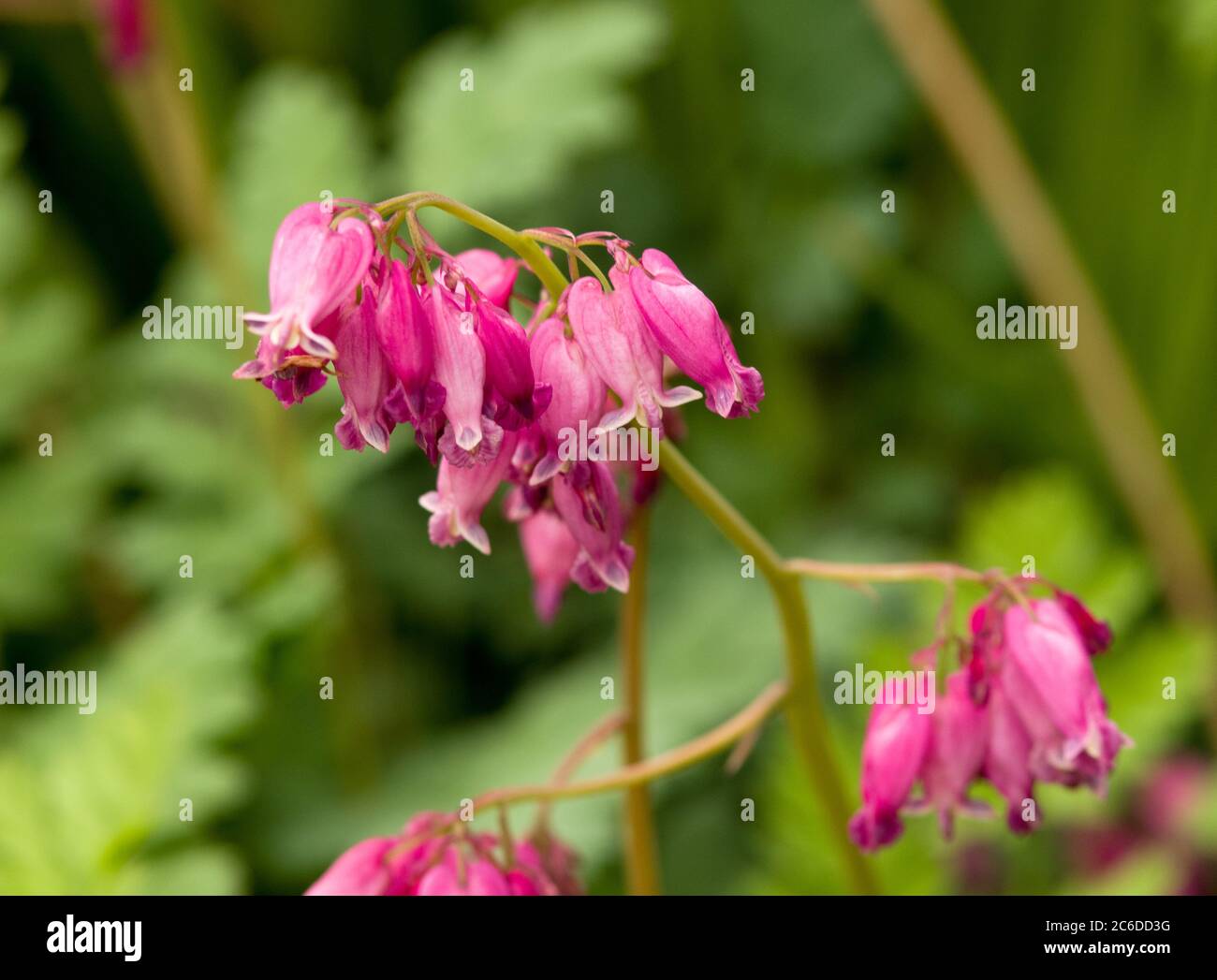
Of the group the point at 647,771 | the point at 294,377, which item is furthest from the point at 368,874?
the point at 294,377

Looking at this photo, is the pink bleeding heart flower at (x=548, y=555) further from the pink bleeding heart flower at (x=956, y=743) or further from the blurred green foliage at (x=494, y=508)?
the blurred green foliage at (x=494, y=508)

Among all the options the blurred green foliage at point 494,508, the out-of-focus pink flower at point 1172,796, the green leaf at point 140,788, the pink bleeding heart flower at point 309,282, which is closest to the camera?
the pink bleeding heart flower at point 309,282

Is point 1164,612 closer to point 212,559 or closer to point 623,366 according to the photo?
point 212,559

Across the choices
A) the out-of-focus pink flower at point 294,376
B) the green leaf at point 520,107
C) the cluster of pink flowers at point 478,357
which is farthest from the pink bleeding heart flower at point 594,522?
the green leaf at point 520,107

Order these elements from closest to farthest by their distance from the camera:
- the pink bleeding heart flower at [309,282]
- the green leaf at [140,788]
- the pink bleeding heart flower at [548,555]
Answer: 1. the pink bleeding heart flower at [309,282]
2. the pink bleeding heart flower at [548,555]
3. the green leaf at [140,788]

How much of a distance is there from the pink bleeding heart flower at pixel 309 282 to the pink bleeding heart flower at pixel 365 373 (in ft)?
0.05

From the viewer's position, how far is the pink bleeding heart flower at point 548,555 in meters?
1.53

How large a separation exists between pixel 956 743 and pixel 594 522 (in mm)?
443

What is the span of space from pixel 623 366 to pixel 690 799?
1678 mm

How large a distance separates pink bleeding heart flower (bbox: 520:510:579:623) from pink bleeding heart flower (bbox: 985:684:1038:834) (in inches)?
18.1

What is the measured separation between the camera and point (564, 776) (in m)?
1.54

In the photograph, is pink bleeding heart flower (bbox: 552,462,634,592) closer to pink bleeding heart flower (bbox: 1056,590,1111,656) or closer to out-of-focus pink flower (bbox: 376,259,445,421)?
out-of-focus pink flower (bbox: 376,259,445,421)
